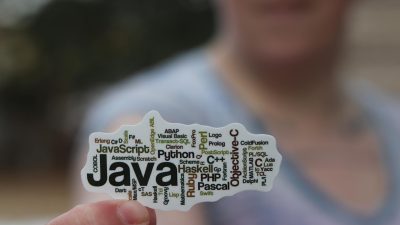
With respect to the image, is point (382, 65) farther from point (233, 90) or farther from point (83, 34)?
point (83, 34)

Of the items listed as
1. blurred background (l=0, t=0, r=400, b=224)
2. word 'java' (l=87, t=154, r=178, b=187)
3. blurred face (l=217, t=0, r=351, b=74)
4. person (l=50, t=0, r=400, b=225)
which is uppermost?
blurred background (l=0, t=0, r=400, b=224)

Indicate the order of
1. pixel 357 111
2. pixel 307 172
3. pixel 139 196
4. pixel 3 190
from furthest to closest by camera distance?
1. pixel 3 190
2. pixel 357 111
3. pixel 307 172
4. pixel 139 196

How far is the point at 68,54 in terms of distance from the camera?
11.0 feet

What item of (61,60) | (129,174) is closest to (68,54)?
(61,60)

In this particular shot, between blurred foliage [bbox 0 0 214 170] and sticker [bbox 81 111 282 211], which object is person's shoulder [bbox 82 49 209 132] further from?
blurred foliage [bbox 0 0 214 170]

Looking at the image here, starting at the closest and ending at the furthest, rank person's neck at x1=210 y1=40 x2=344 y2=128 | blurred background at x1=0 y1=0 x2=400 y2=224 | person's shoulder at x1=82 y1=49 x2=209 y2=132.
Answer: person's shoulder at x1=82 y1=49 x2=209 y2=132, person's neck at x1=210 y1=40 x2=344 y2=128, blurred background at x1=0 y1=0 x2=400 y2=224

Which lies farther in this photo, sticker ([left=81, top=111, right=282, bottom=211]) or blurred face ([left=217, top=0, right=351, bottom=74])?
blurred face ([left=217, top=0, right=351, bottom=74])

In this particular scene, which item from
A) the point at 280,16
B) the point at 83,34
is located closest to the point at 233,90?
the point at 280,16

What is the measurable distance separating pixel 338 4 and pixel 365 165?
17 centimetres

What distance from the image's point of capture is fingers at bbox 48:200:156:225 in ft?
1.11

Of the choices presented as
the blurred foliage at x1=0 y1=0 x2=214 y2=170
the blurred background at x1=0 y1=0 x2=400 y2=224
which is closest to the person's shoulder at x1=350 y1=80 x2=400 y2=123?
the blurred background at x1=0 y1=0 x2=400 y2=224

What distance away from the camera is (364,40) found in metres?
1.89

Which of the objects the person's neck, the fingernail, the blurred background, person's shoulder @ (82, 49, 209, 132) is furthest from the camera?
the blurred background

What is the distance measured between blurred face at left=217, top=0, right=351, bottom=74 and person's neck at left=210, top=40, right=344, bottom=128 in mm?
14
